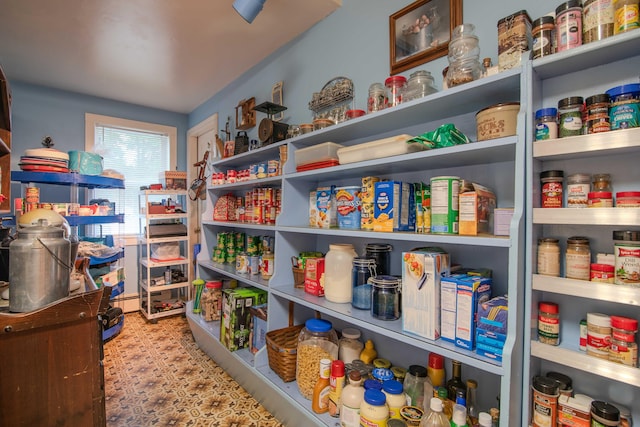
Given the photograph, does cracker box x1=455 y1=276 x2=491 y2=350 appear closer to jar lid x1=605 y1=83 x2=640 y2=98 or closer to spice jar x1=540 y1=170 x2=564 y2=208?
spice jar x1=540 y1=170 x2=564 y2=208

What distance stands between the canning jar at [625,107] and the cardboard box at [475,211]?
379mm

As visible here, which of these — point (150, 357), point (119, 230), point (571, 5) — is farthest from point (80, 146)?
point (571, 5)

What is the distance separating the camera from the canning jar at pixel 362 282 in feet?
4.63

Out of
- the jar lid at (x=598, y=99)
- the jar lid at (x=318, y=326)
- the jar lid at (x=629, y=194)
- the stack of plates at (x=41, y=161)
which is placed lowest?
the jar lid at (x=318, y=326)

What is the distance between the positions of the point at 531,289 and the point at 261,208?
5.35 feet

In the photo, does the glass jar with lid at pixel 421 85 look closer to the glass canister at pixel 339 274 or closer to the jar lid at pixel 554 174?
the jar lid at pixel 554 174

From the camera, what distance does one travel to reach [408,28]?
1481mm

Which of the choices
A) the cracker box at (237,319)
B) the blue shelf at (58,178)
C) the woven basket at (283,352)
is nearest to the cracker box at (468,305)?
the woven basket at (283,352)

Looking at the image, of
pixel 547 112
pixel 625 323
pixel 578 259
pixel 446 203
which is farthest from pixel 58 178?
pixel 625 323

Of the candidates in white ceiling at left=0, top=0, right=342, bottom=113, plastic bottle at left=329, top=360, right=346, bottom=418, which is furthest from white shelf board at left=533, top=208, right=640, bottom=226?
white ceiling at left=0, top=0, right=342, bottom=113

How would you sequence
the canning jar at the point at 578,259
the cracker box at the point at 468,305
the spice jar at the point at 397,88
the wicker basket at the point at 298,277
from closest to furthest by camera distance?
the canning jar at the point at 578,259 < the cracker box at the point at 468,305 < the spice jar at the point at 397,88 < the wicker basket at the point at 298,277

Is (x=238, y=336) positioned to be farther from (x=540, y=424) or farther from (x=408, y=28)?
(x=408, y=28)

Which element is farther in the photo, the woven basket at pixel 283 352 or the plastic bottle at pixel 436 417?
the woven basket at pixel 283 352

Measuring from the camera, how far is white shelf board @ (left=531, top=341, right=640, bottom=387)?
77cm
